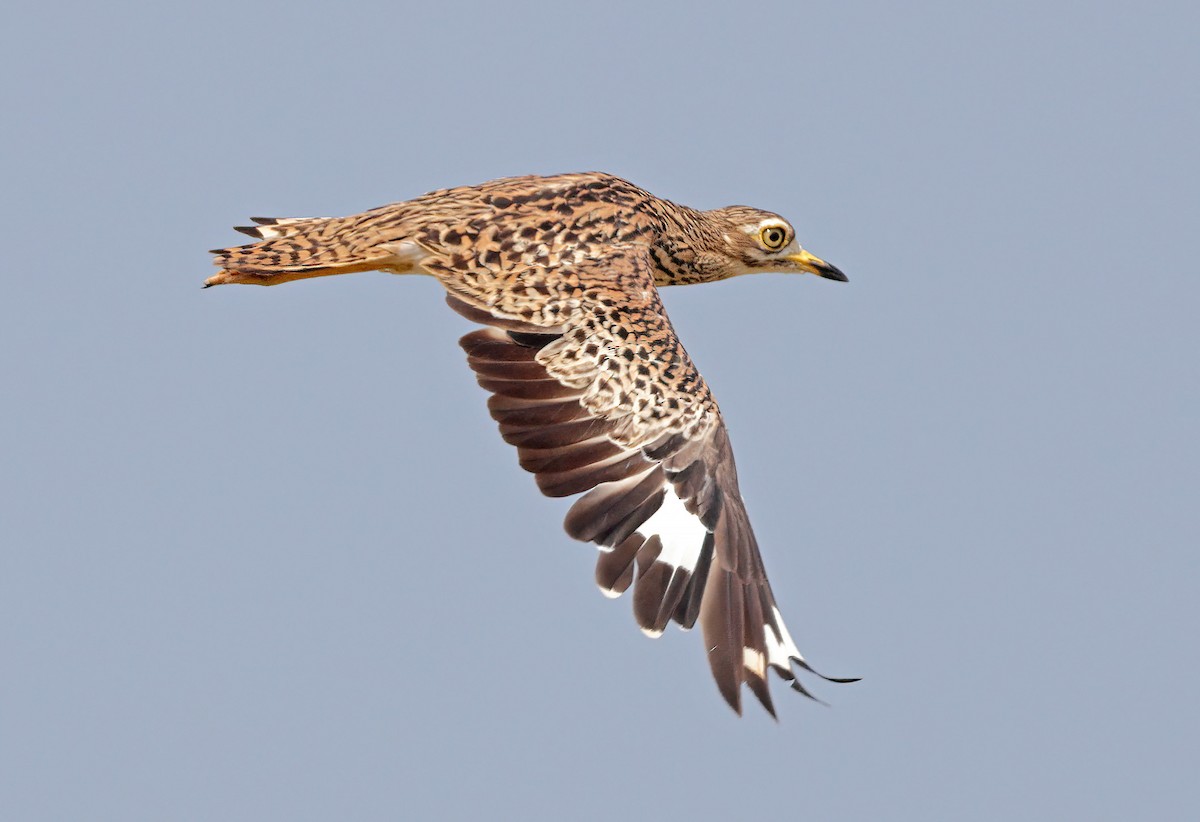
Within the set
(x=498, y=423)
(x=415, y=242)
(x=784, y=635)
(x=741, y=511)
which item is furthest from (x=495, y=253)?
(x=784, y=635)

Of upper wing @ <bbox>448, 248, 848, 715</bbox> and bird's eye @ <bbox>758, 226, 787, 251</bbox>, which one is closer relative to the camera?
upper wing @ <bbox>448, 248, 848, 715</bbox>

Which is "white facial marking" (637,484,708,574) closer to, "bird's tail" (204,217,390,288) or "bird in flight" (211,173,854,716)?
"bird in flight" (211,173,854,716)

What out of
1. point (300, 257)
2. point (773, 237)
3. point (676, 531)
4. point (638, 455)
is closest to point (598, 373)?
point (638, 455)

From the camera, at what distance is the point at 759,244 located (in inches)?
479

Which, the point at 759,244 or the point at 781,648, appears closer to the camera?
the point at 781,648

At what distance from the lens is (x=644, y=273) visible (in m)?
10.5

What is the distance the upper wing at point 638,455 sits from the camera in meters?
9.12

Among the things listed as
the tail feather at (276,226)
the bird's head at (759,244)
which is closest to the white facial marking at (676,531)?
the bird's head at (759,244)

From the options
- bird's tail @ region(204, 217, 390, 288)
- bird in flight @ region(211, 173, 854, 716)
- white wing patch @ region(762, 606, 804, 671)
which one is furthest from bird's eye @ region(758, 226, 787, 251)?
white wing patch @ region(762, 606, 804, 671)

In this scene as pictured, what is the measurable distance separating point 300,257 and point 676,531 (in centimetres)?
311

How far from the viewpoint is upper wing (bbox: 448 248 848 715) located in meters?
9.12

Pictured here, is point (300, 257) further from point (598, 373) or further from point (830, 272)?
point (830, 272)

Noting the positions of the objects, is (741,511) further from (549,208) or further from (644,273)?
(549,208)

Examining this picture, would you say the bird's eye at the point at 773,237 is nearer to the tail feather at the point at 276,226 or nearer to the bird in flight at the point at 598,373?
the bird in flight at the point at 598,373
